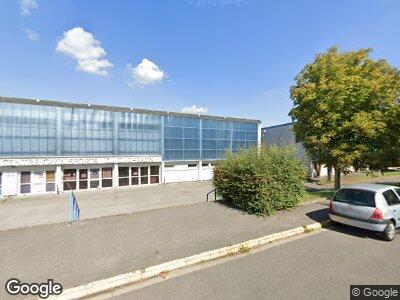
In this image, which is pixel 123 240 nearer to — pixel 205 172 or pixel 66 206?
pixel 66 206

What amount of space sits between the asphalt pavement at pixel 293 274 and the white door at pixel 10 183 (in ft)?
60.1

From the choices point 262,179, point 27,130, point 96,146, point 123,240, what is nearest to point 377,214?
point 262,179

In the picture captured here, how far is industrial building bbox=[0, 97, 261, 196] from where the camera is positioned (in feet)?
59.7

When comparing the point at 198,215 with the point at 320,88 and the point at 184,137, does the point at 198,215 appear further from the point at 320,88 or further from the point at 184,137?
the point at 184,137

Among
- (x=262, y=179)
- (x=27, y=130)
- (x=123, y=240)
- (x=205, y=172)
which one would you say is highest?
(x=27, y=130)

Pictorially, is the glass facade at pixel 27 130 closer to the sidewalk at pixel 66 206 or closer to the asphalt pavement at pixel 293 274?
the sidewalk at pixel 66 206

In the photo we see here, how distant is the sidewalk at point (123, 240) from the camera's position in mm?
5219

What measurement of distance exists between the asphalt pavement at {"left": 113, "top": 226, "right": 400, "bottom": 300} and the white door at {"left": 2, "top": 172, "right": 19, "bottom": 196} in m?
18.3

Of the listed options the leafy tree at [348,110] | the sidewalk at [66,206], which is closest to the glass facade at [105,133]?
the sidewalk at [66,206]

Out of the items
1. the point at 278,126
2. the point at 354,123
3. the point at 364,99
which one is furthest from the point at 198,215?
the point at 278,126

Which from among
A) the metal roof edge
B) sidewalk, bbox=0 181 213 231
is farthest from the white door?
the metal roof edge

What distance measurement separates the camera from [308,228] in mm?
8156

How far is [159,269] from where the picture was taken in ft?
17.4

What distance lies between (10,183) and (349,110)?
22.7 metres
